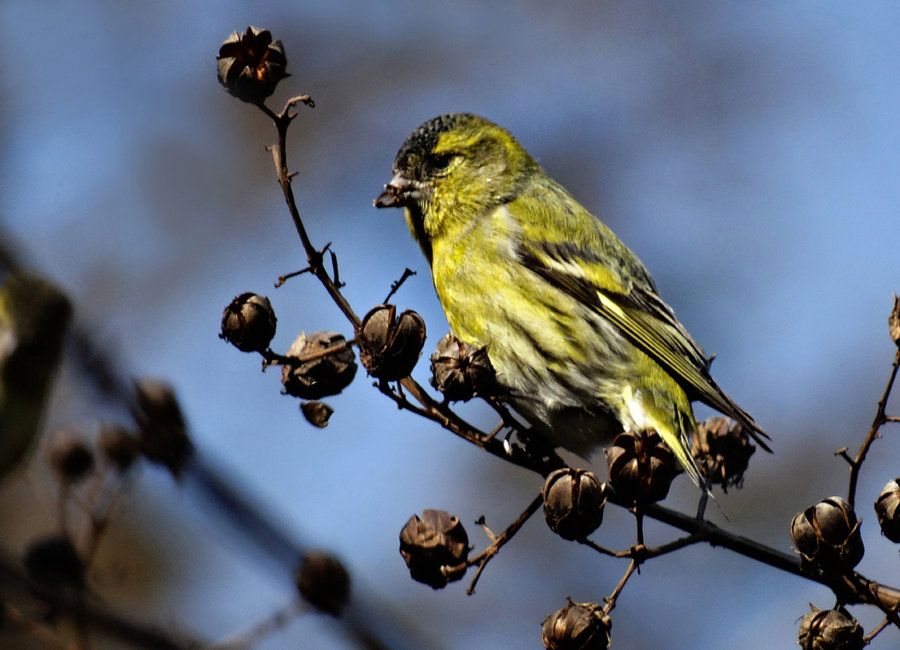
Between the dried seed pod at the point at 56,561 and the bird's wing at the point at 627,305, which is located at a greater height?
the bird's wing at the point at 627,305

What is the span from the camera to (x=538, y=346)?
3.05 meters

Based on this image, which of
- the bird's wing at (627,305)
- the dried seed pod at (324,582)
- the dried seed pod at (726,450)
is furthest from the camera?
the bird's wing at (627,305)

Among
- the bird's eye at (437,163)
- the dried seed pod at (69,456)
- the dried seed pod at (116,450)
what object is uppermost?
the bird's eye at (437,163)

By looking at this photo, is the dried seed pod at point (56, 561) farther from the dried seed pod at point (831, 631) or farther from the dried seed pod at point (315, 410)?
the dried seed pod at point (831, 631)

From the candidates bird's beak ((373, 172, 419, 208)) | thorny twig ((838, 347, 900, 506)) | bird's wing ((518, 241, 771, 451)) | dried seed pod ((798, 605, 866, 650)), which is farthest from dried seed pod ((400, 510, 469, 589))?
bird's beak ((373, 172, 419, 208))

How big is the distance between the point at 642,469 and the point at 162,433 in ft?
3.88

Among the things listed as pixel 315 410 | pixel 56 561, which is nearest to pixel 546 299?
pixel 315 410

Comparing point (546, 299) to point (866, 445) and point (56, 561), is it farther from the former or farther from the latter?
point (56, 561)

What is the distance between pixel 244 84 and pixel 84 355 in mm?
1185

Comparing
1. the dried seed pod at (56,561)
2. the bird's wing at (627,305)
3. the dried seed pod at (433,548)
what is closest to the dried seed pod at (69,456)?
the dried seed pod at (56,561)

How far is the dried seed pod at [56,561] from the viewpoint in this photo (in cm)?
109

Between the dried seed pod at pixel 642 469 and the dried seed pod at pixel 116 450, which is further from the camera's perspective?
the dried seed pod at pixel 642 469

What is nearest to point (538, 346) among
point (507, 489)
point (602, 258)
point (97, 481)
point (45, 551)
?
point (602, 258)

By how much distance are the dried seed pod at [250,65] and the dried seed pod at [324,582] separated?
100 cm
